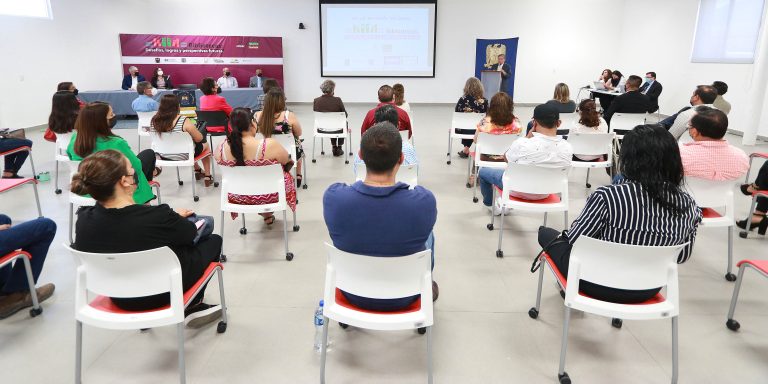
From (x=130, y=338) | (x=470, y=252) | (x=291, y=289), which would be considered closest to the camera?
(x=130, y=338)

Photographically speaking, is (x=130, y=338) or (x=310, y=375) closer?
(x=310, y=375)

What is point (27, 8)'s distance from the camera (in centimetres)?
856

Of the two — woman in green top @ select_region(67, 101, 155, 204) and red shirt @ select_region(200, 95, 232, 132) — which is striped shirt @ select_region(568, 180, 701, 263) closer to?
woman in green top @ select_region(67, 101, 155, 204)

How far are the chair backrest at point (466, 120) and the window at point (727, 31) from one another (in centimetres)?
642

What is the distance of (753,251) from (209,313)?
3.99 metres

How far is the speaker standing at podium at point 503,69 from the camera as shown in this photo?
38.4 feet

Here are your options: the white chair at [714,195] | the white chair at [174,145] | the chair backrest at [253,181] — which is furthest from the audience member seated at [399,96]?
the white chair at [714,195]

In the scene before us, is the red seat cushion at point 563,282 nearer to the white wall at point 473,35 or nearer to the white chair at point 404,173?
the white chair at point 404,173

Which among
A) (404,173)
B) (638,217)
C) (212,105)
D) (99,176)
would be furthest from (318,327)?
(212,105)

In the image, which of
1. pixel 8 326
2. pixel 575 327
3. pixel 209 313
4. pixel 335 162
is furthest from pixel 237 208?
pixel 335 162

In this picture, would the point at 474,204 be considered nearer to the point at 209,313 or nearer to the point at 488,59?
the point at 209,313

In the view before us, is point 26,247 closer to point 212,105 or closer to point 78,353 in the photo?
point 78,353

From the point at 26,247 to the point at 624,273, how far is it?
10.1ft

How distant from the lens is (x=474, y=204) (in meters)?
4.61
